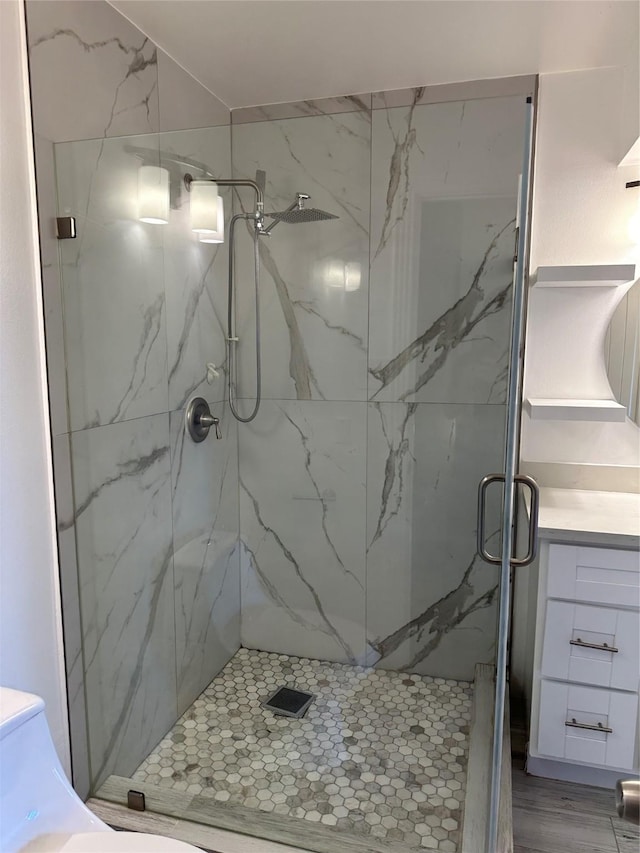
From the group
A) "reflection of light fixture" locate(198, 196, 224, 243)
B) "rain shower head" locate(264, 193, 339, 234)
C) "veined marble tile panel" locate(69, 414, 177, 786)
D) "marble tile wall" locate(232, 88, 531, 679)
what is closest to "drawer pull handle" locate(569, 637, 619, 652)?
"marble tile wall" locate(232, 88, 531, 679)

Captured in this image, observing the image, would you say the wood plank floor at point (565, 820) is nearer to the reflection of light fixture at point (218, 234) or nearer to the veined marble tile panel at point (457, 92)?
the reflection of light fixture at point (218, 234)

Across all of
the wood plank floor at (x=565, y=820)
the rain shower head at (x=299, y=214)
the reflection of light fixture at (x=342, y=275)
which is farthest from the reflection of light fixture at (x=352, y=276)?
the wood plank floor at (x=565, y=820)

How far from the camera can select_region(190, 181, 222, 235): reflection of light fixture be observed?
2.02 m

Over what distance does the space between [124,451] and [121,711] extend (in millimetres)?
849

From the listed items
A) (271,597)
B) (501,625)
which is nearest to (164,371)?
(271,597)

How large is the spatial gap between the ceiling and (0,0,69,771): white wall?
549 mm

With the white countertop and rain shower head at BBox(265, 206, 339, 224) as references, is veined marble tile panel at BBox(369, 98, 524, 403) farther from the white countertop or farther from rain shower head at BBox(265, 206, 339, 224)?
the white countertop

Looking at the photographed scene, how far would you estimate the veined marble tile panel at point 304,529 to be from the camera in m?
2.27

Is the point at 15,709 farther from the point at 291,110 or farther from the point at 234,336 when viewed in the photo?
the point at 291,110

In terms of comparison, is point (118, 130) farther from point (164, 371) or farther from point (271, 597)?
→ point (271, 597)

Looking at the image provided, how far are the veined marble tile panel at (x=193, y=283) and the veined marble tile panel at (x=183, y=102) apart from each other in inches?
1.9

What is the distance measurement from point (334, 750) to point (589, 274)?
1870 mm

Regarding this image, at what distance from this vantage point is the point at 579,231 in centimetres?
211

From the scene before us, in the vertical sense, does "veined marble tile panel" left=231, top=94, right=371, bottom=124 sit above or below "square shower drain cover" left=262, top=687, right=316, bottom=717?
above
